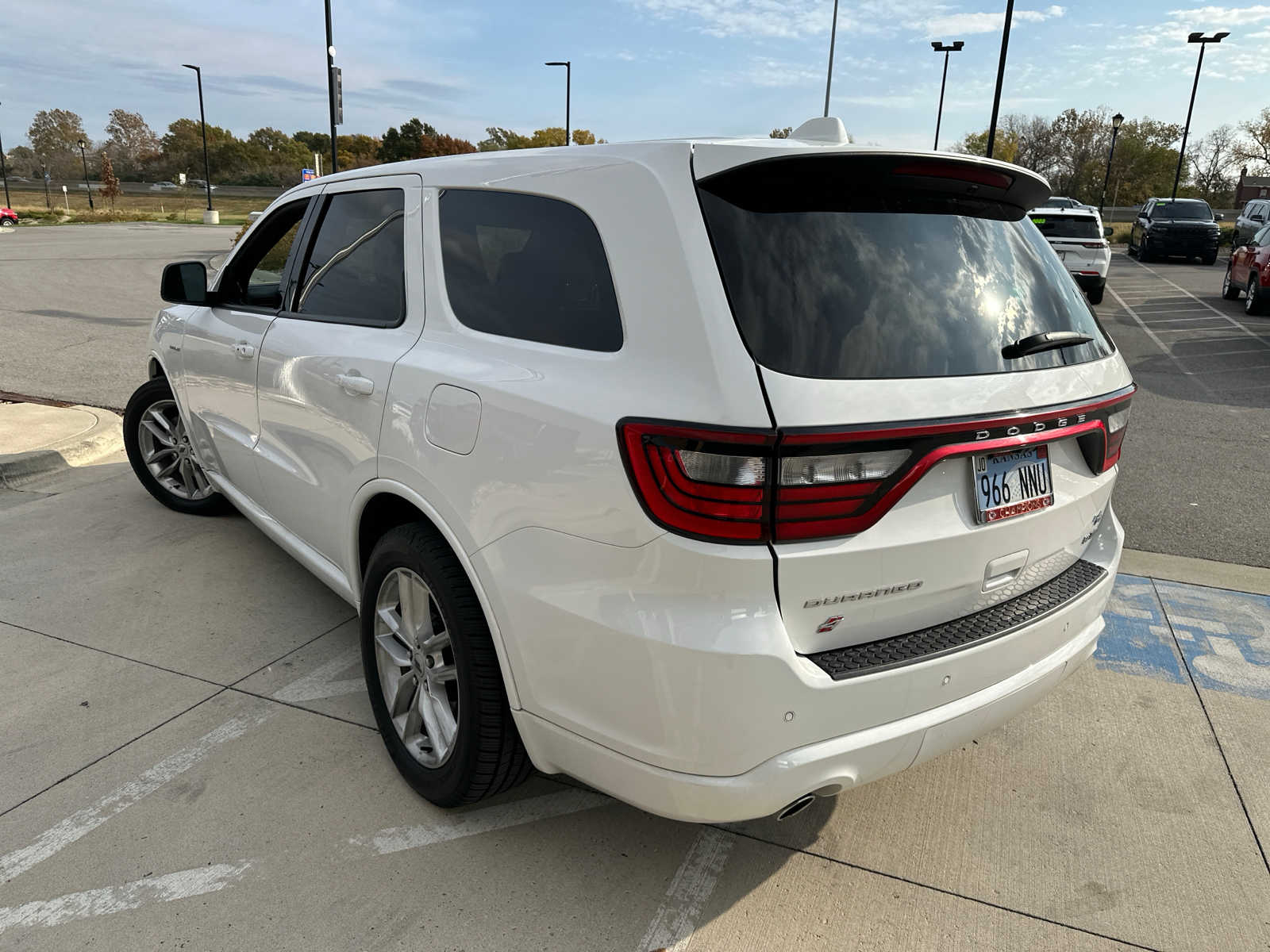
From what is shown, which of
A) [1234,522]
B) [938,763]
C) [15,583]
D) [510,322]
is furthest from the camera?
[1234,522]

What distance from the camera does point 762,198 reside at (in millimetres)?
2047

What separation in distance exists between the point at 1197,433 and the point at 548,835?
7.72m

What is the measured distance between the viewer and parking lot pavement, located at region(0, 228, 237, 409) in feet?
28.6

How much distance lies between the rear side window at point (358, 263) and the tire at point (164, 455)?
6.70 feet

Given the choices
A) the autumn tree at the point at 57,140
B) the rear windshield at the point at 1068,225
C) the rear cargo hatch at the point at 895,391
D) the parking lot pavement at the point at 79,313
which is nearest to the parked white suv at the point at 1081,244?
the rear windshield at the point at 1068,225

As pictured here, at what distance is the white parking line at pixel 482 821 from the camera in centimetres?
262

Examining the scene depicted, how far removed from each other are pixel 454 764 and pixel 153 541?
3.11 m

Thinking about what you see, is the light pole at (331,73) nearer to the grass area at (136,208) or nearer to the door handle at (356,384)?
the door handle at (356,384)

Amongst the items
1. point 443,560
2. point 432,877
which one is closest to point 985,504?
point 443,560

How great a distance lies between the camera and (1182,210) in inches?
1130

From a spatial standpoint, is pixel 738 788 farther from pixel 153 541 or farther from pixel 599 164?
pixel 153 541

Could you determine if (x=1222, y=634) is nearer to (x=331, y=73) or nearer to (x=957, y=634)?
(x=957, y=634)

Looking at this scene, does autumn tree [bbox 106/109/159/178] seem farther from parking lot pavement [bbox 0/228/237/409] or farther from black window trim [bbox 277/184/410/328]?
black window trim [bbox 277/184/410/328]

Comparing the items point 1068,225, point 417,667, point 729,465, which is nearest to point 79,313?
point 417,667
